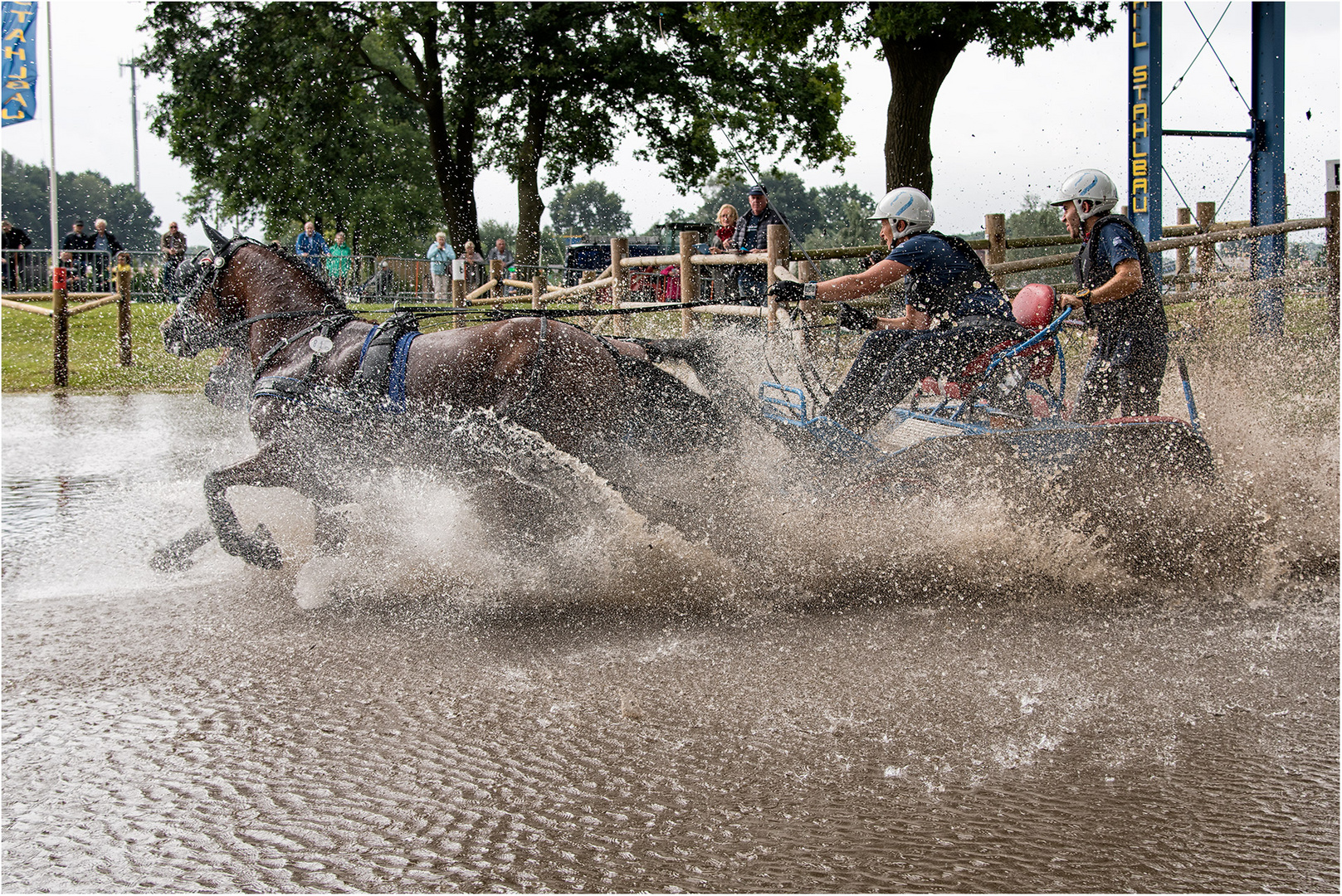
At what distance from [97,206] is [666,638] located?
10859cm

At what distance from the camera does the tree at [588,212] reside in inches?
4902

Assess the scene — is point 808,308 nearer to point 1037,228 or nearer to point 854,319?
point 854,319

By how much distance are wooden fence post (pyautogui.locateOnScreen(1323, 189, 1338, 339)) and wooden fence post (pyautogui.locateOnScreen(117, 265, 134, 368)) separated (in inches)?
619

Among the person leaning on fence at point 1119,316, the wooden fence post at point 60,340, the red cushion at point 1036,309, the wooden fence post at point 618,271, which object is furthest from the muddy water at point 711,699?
the wooden fence post at point 60,340

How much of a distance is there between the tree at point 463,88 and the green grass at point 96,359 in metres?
8.45

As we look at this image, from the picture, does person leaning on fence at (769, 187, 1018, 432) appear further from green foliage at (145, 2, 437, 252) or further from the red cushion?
green foliage at (145, 2, 437, 252)

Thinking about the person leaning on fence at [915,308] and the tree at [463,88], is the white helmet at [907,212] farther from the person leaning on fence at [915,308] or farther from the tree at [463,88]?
the tree at [463,88]

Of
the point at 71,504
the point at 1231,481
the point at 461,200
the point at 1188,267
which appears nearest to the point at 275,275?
the point at 71,504

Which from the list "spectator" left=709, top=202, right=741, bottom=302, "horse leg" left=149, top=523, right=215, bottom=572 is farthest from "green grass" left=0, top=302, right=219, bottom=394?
"horse leg" left=149, top=523, right=215, bottom=572

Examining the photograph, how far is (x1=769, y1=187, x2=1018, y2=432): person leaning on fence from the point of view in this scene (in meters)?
5.54

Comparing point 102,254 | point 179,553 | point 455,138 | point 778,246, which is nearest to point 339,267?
point 102,254

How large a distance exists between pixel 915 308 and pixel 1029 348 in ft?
2.59

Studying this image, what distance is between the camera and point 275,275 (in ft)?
19.6

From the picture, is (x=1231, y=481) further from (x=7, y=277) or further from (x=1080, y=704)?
(x=7, y=277)
